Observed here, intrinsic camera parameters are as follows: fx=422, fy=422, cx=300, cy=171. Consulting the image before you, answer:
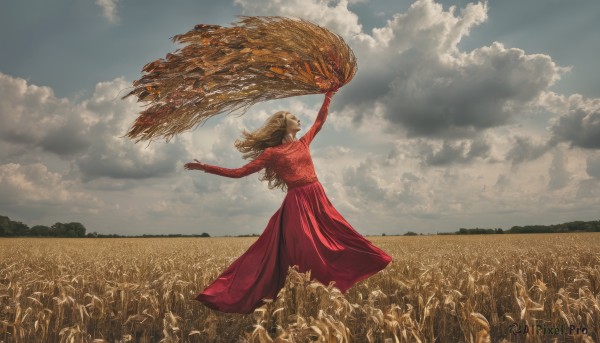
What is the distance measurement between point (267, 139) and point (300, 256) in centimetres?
161

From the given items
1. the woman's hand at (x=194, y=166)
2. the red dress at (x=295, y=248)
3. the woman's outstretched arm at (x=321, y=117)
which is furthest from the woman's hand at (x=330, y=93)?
the woman's hand at (x=194, y=166)

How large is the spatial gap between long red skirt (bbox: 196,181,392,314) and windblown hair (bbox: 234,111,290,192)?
0.56 m

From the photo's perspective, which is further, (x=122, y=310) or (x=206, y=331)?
(x=122, y=310)

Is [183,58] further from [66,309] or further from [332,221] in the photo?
[66,309]

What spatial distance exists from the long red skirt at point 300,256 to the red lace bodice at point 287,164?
4.9 inches

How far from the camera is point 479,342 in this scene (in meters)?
2.88

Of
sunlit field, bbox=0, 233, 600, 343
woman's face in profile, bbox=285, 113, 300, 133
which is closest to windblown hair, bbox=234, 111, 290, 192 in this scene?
woman's face in profile, bbox=285, 113, 300, 133

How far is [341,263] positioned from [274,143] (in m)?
1.79

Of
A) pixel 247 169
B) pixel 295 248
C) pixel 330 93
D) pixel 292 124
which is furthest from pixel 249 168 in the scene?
pixel 330 93

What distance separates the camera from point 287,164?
5121mm

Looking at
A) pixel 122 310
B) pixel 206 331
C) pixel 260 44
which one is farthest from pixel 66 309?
pixel 260 44

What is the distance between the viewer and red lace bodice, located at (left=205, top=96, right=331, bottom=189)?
5098mm

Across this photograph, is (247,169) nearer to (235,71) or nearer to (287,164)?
(287,164)

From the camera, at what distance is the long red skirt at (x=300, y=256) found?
4.92 m
